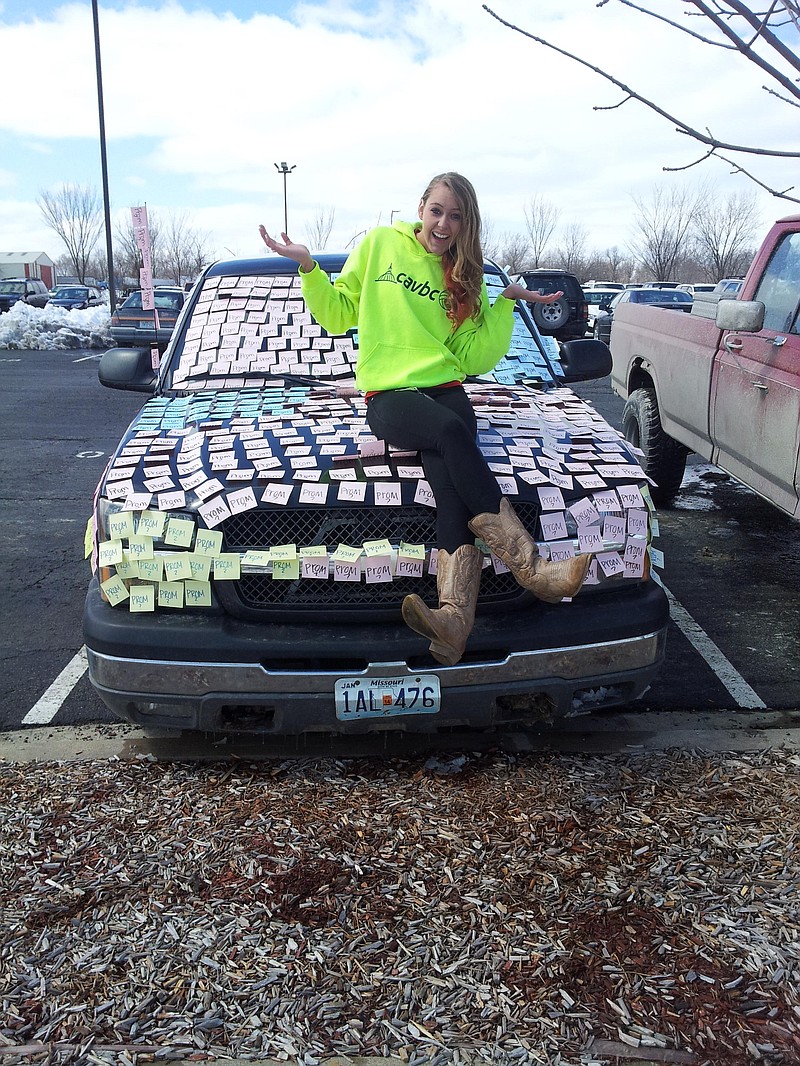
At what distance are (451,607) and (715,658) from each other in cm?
216

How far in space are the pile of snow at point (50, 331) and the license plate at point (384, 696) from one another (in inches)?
946

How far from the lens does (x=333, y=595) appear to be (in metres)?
3.07

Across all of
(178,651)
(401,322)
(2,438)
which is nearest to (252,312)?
(401,322)

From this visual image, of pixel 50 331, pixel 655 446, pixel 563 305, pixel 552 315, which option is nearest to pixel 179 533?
pixel 655 446

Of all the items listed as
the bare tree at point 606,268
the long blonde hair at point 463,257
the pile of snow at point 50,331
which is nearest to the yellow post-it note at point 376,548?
the long blonde hair at point 463,257

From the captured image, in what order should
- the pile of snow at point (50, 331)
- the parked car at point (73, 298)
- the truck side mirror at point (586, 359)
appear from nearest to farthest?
the truck side mirror at point (586, 359)
the pile of snow at point (50, 331)
the parked car at point (73, 298)

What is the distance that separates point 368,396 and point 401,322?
0.30 meters

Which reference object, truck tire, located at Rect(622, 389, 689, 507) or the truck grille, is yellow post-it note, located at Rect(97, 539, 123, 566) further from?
truck tire, located at Rect(622, 389, 689, 507)

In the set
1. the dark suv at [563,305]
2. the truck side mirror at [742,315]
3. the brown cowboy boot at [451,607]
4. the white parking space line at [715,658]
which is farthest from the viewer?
the dark suv at [563,305]

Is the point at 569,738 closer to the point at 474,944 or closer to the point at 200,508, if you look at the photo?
the point at 474,944

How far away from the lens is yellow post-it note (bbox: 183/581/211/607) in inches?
118

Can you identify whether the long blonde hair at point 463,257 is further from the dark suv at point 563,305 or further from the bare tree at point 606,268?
the bare tree at point 606,268

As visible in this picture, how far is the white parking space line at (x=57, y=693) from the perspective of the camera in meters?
3.85

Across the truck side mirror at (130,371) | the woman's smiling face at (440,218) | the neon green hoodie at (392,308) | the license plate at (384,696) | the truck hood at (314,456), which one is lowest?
the license plate at (384,696)
